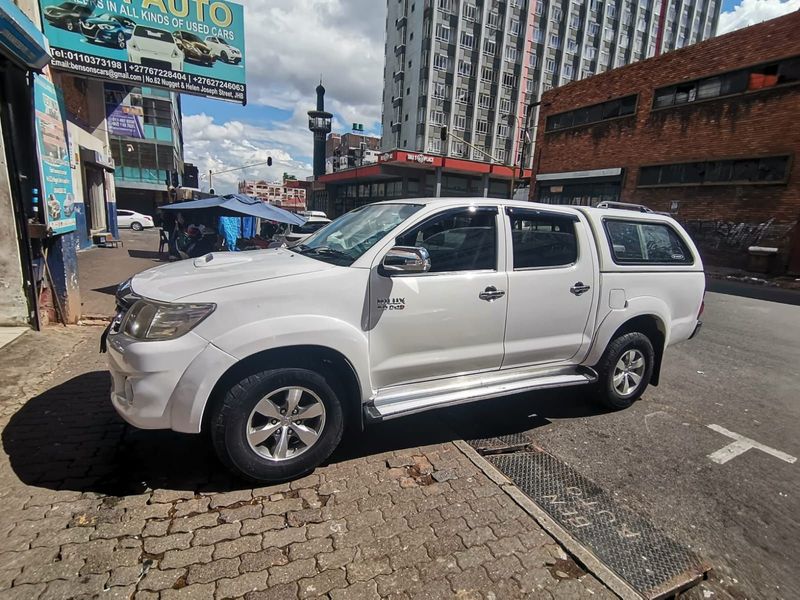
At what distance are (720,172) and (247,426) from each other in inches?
868

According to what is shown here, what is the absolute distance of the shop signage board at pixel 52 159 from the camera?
17.6 feet

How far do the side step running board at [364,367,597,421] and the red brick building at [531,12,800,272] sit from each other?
59.5 feet

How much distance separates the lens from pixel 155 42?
27.5ft

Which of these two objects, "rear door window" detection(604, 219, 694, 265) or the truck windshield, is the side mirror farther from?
"rear door window" detection(604, 219, 694, 265)

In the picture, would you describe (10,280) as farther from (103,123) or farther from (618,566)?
(103,123)

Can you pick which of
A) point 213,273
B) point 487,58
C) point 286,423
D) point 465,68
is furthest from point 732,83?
point 487,58

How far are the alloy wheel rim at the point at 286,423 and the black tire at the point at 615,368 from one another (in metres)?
2.72

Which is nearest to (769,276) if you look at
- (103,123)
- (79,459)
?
(79,459)

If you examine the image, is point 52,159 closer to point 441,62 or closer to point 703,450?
point 703,450

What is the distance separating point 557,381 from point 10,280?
6301mm

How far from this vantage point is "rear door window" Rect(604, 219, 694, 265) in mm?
4195

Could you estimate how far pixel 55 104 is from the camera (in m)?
5.88

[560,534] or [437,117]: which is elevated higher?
[437,117]

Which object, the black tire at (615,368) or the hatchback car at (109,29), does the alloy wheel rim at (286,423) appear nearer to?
the black tire at (615,368)
